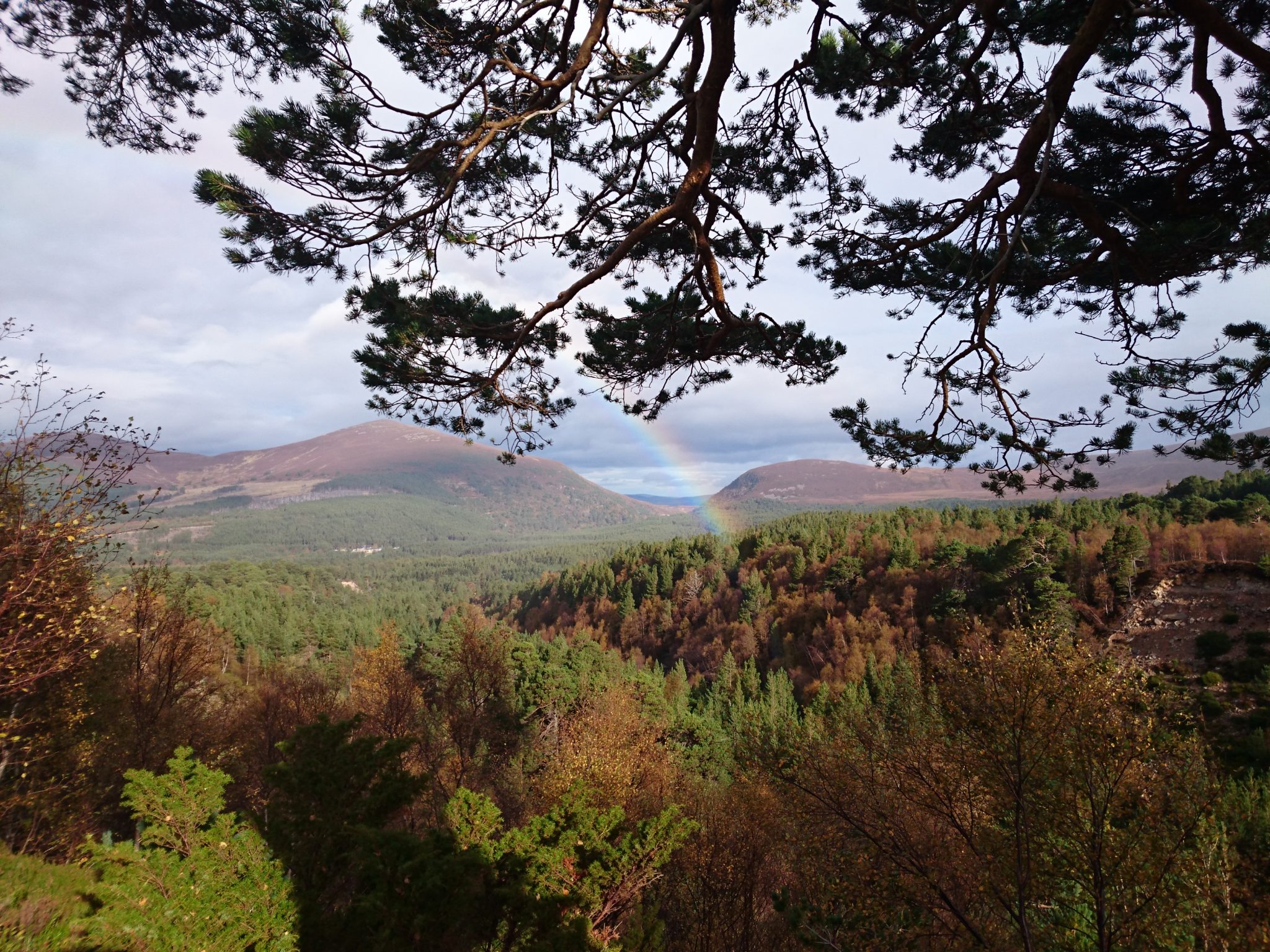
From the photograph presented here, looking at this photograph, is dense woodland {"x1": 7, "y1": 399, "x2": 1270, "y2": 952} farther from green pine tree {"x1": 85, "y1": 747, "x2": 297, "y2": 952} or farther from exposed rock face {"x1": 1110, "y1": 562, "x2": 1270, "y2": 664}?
exposed rock face {"x1": 1110, "y1": 562, "x2": 1270, "y2": 664}

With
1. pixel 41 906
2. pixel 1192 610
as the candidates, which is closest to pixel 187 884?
pixel 41 906

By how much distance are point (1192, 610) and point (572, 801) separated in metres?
45.4

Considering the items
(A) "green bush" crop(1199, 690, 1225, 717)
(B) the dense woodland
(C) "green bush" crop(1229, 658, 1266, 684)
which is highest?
(B) the dense woodland

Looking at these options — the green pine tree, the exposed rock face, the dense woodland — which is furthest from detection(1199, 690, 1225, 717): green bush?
the green pine tree

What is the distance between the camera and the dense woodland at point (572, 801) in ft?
12.5

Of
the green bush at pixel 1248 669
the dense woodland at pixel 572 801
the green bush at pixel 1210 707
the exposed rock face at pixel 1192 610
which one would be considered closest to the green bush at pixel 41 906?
the dense woodland at pixel 572 801

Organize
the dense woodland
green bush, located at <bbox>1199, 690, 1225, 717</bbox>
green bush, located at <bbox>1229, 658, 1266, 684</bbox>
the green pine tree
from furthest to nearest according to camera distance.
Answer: green bush, located at <bbox>1229, 658, 1266, 684</bbox> → green bush, located at <bbox>1199, 690, 1225, 717</bbox> → the dense woodland → the green pine tree

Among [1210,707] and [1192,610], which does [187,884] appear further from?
[1192,610]

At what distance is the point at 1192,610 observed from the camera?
105 feet

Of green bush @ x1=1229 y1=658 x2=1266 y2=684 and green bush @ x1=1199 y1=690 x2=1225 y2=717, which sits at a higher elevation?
green bush @ x1=1229 y1=658 x2=1266 y2=684

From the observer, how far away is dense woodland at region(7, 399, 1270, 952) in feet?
12.5

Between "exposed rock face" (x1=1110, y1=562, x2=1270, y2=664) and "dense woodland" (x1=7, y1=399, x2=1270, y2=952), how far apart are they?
8.66 ft

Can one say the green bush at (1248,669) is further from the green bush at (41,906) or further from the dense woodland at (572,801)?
the green bush at (41,906)

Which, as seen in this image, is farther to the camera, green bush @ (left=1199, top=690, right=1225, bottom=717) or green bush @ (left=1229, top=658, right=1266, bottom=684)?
green bush @ (left=1229, top=658, right=1266, bottom=684)
